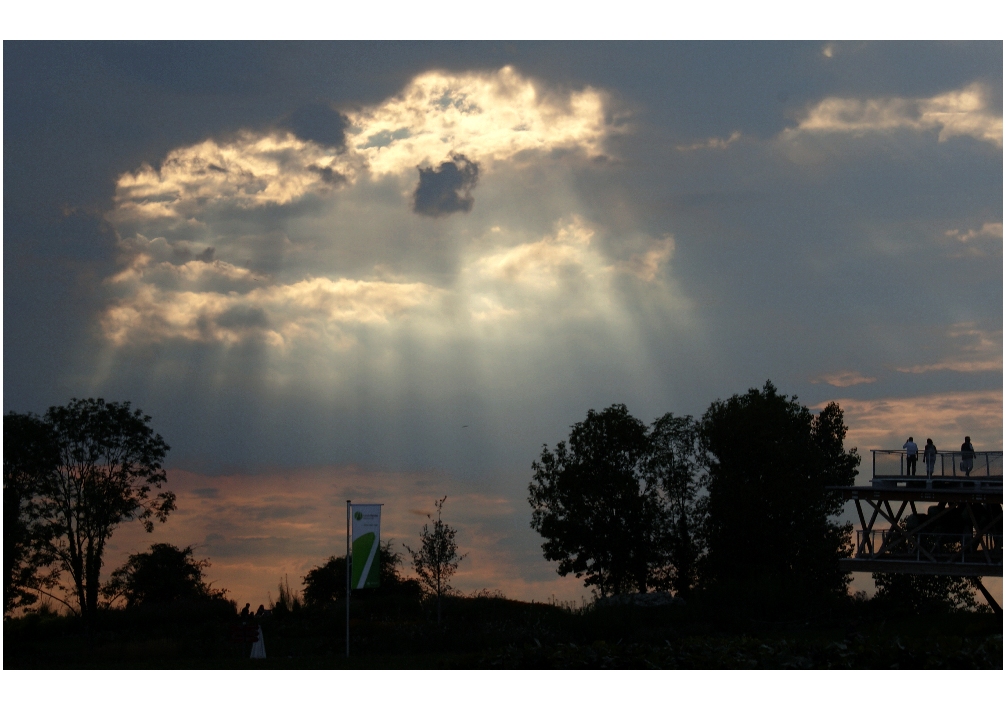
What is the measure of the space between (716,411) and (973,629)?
21762 millimetres

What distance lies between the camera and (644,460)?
54.0 metres

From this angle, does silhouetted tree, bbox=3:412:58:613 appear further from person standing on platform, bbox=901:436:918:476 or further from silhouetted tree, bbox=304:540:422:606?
person standing on platform, bbox=901:436:918:476

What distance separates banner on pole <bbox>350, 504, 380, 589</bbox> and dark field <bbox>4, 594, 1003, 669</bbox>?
8.10 ft

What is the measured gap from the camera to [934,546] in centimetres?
4109

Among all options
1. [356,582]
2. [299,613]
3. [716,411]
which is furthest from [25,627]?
[716,411]

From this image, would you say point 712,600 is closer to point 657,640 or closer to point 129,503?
point 657,640

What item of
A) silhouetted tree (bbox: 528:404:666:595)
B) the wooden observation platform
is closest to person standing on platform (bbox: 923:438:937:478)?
the wooden observation platform

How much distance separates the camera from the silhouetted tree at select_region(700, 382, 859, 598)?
51.0 metres

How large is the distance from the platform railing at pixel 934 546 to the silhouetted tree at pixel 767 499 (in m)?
7.28

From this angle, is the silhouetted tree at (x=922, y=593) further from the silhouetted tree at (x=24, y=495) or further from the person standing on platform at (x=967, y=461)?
the silhouetted tree at (x=24, y=495)

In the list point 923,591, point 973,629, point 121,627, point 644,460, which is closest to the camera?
point 973,629

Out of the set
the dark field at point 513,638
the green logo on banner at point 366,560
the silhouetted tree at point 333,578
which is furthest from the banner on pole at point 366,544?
the silhouetted tree at point 333,578

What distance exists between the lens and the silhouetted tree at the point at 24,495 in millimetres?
42719

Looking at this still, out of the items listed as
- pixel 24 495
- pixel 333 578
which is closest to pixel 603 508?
pixel 333 578
